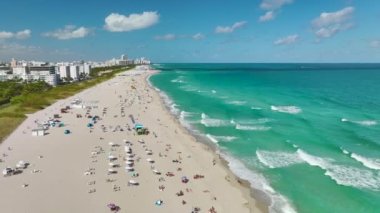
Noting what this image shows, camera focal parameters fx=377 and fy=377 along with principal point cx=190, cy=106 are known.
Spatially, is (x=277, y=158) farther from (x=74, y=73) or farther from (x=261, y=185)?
(x=74, y=73)

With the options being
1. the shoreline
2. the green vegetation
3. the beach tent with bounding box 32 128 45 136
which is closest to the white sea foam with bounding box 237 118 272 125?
the shoreline

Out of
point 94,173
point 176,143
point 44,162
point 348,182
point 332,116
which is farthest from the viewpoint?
point 332,116

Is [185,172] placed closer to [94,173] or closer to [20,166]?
[94,173]

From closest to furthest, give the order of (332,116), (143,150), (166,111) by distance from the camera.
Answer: (143,150)
(332,116)
(166,111)

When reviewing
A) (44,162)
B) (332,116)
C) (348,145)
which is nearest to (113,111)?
(44,162)

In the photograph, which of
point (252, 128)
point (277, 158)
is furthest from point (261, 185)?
point (252, 128)

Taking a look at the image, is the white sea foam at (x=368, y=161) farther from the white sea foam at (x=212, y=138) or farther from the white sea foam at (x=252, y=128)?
the white sea foam at (x=212, y=138)
